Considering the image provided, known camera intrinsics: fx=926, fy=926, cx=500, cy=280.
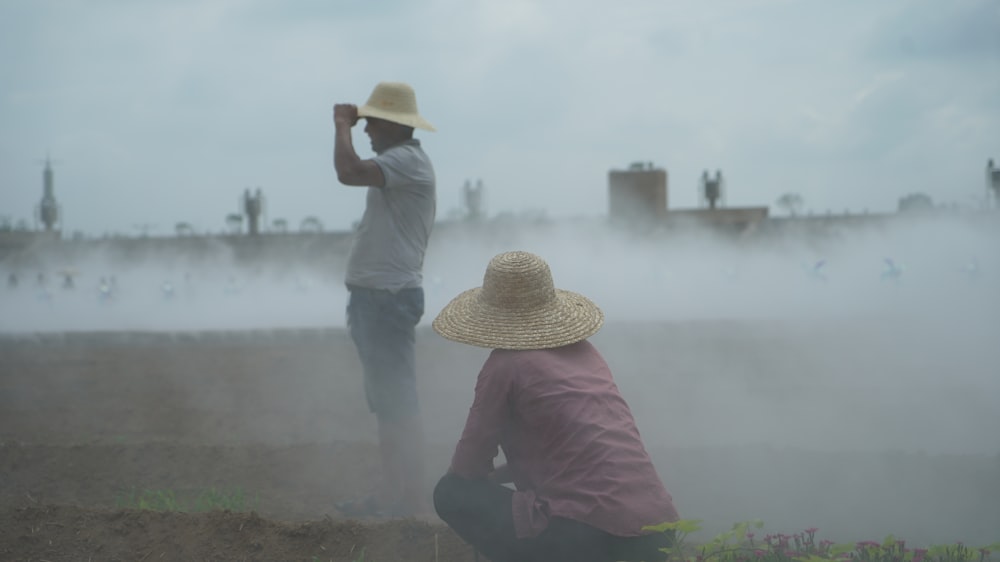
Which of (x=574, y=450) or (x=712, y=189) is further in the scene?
(x=712, y=189)

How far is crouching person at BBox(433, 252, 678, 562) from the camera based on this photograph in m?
2.91

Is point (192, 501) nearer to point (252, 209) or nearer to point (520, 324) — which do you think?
point (520, 324)

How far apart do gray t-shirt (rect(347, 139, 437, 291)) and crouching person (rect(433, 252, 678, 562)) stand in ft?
4.25

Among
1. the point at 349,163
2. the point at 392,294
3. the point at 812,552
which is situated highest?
the point at 349,163

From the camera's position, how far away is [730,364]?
31.3 feet

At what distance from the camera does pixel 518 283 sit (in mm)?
3285

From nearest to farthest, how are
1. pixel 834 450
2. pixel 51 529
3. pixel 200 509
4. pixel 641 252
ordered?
pixel 51 529, pixel 200 509, pixel 834 450, pixel 641 252

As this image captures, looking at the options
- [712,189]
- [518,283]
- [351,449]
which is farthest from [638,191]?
[518,283]

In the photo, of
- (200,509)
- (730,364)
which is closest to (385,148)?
(200,509)

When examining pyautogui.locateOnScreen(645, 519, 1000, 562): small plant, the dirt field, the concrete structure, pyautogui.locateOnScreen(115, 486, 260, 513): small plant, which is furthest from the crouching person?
the concrete structure

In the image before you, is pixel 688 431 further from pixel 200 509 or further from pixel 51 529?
pixel 51 529

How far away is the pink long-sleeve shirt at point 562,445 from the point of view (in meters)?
2.90

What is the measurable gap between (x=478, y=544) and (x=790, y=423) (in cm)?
435

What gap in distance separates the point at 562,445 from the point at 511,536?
1.19 ft
